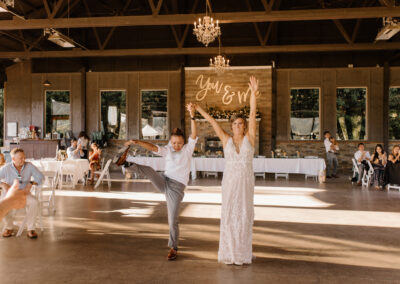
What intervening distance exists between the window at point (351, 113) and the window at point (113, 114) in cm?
904

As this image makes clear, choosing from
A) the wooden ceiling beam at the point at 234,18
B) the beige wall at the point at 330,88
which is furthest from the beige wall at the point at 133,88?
the wooden ceiling beam at the point at 234,18

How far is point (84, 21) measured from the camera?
31.0ft

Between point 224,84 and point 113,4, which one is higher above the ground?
point 113,4

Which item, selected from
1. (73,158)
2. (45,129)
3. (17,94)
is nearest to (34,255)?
(73,158)

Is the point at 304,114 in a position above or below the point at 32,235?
above

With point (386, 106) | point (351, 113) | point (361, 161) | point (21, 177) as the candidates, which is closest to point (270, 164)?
point (361, 161)

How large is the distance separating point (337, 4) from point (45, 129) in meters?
13.1

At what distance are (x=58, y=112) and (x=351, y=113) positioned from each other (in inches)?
494

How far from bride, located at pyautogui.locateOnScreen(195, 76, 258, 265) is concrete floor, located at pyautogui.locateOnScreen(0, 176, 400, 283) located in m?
0.17

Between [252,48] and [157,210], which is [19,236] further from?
[252,48]

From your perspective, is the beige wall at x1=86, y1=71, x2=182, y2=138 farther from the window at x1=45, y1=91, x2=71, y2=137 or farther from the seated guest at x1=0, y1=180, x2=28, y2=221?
the seated guest at x1=0, y1=180, x2=28, y2=221

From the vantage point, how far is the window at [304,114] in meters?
14.4

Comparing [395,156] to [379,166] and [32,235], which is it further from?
[32,235]

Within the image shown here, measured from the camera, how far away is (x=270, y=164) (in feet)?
36.9
